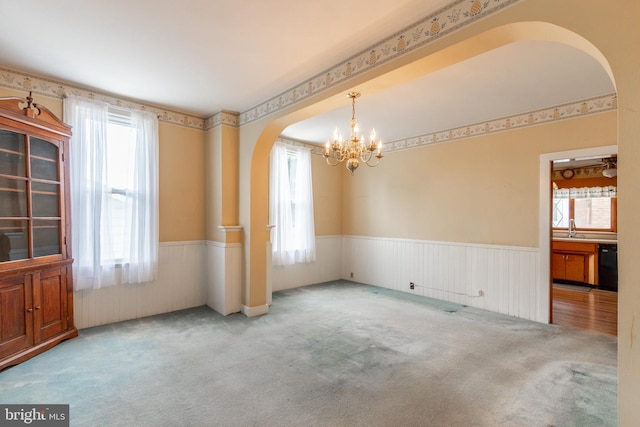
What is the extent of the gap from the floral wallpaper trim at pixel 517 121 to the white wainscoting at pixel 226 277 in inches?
99.6

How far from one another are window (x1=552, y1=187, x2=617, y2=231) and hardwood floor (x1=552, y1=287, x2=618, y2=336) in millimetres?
1669

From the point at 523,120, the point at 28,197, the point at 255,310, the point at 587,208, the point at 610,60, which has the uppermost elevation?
the point at 523,120

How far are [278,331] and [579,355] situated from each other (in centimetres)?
308

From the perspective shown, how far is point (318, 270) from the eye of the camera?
6.31 m

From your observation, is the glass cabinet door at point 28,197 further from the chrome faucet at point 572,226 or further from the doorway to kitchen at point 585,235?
the chrome faucet at point 572,226

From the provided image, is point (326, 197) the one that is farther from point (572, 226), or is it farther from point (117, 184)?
point (572, 226)

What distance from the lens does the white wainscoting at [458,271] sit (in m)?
4.22

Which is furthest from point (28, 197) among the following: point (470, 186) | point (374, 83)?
point (470, 186)

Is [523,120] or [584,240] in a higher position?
[523,120]

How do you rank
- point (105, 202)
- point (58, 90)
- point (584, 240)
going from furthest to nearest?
point (584, 240) < point (105, 202) < point (58, 90)

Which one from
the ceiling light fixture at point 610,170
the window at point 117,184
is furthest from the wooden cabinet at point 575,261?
the window at point 117,184

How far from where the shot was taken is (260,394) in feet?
7.77

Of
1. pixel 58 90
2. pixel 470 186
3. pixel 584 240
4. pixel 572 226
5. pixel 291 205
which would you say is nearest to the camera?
pixel 58 90

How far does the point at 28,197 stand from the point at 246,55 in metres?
2.39
